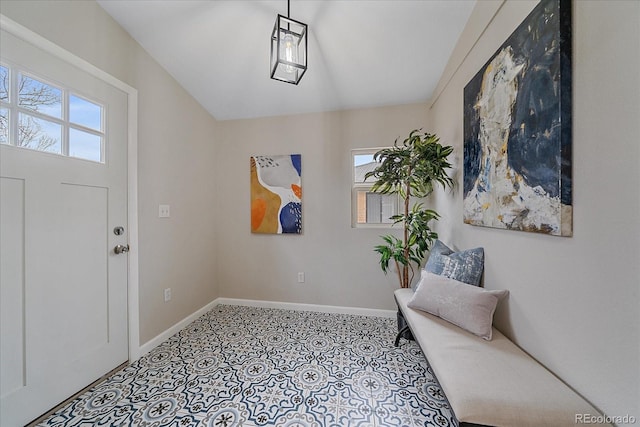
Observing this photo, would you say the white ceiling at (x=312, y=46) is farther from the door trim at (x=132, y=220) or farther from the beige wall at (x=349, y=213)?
the door trim at (x=132, y=220)

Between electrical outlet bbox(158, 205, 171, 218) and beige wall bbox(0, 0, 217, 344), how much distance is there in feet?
0.15

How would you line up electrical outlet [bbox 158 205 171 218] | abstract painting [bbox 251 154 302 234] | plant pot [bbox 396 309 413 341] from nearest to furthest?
plant pot [bbox 396 309 413 341] → electrical outlet [bbox 158 205 171 218] → abstract painting [bbox 251 154 302 234]

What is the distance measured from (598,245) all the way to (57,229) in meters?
2.64

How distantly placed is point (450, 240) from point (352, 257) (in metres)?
1.04

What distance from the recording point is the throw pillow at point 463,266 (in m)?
1.53

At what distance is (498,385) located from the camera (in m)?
0.94

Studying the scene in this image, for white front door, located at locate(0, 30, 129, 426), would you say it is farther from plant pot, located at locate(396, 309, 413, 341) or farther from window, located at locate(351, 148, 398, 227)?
plant pot, located at locate(396, 309, 413, 341)

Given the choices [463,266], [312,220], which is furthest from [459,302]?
[312,220]

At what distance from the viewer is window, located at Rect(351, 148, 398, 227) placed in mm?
2688

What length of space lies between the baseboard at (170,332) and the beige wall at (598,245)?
2.66 meters

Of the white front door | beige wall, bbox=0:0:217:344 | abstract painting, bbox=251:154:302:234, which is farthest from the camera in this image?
abstract painting, bbox=251:154:302:234

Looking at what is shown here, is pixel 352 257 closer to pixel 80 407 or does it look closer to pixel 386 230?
pixel 386 230

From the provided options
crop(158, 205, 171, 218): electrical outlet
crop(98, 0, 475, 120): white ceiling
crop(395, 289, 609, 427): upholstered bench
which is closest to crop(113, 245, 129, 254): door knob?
crop(158, 205, 171, 218): electrical outlet

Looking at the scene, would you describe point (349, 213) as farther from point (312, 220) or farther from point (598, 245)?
point (598, 245)
